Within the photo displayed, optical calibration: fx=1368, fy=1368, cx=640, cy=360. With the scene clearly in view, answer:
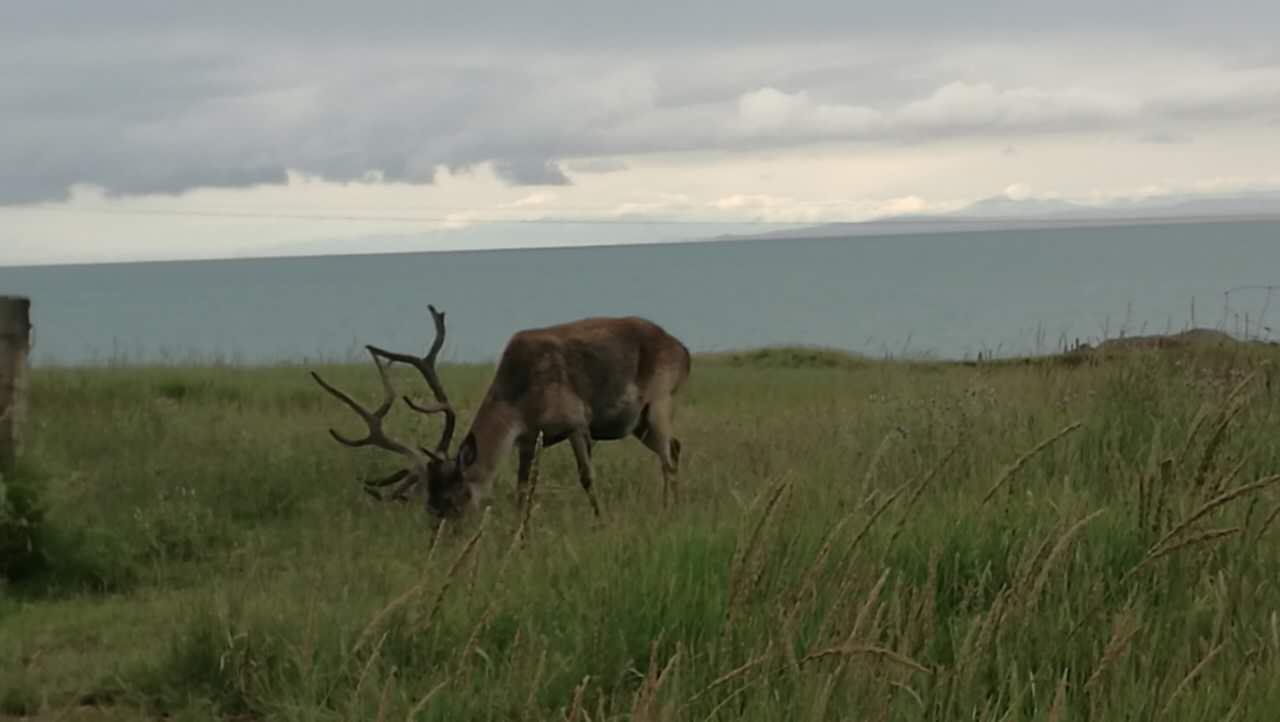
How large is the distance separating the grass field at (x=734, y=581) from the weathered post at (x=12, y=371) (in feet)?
0.59

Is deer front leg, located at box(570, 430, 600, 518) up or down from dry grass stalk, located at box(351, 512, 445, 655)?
down

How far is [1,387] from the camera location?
28.0 ft

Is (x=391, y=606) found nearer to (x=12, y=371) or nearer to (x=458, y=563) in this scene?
(x=458, y=563)

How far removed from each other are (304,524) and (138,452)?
8.52ft

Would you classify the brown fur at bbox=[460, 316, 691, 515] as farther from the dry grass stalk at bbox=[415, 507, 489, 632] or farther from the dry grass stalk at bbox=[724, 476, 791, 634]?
the dry grass stalk at bbox=[724, 476, 791, 634]

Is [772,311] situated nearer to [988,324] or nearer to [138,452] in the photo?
[988,324]

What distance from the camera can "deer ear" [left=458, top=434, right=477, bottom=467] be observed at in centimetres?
953

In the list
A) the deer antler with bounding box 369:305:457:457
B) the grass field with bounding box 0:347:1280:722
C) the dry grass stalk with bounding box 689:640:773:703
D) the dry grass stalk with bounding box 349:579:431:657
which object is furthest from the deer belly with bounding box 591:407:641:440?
the dry grass stalk with bounding box 689:640:773:703

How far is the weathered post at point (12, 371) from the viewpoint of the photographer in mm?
8453

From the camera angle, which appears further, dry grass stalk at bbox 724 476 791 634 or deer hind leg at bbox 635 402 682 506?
deer hind leg at bbox 635 402 682 506

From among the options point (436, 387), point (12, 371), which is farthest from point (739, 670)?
point (436, 387)

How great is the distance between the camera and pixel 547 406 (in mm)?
10344

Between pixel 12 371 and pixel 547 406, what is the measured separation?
370cm

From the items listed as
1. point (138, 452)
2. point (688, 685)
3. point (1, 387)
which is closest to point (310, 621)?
point (688, 685)
